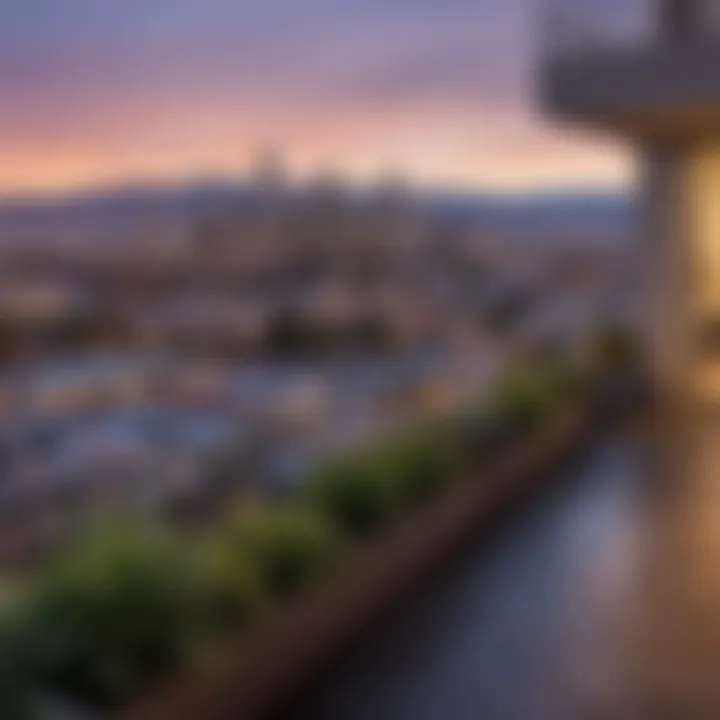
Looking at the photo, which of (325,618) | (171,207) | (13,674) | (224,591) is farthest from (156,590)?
(171,207)

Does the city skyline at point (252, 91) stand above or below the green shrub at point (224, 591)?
above

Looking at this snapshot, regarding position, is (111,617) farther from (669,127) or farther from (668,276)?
(668,276)

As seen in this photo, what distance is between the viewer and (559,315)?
9641mm

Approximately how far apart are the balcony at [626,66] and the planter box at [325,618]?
2654mm

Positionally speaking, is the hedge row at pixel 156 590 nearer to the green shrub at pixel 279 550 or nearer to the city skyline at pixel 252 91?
the green shrub at pixel 279 550

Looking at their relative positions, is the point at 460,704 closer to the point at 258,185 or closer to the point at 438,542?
the point at 438,542

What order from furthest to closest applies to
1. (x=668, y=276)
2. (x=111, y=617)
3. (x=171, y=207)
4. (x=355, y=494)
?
1. (x=668, y=276)
2. (x=355, y=494)
3. (x=171, y=207)
4. (x=111, y=617)

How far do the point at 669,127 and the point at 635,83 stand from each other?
3.26 feet

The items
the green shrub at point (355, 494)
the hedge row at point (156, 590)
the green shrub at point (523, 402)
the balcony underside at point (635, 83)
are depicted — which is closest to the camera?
the hedge row at point (156, 590)

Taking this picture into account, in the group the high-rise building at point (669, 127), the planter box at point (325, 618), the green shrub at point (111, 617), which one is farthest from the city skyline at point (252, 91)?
the planter box at point (325, 618)

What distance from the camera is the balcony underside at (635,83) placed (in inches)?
310

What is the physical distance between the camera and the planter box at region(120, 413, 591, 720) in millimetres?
3443

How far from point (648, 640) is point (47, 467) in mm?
1986

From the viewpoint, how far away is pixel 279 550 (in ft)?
13.9
